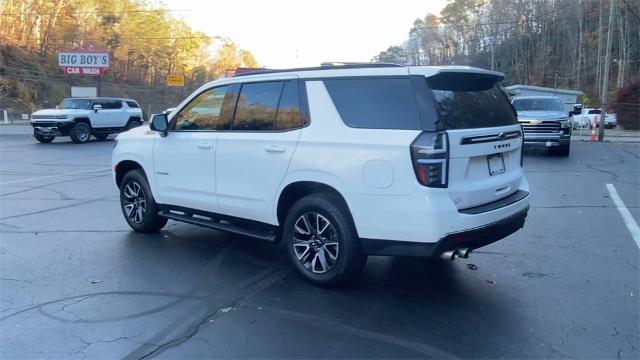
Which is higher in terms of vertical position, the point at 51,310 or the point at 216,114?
the point at 216,114

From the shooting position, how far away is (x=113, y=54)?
198 ft

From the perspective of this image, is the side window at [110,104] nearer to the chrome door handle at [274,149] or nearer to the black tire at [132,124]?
the black tire at [132,124]

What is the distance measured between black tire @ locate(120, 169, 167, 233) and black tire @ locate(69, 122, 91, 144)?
17.7m

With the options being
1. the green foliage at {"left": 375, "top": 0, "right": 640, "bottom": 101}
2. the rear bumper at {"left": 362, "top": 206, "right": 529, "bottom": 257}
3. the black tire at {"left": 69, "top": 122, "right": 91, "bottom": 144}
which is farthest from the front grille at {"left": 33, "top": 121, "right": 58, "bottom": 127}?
the green foliage at {"left": 375, "top": 0, "right": 640, "bottom": 101}

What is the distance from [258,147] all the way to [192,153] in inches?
42.1

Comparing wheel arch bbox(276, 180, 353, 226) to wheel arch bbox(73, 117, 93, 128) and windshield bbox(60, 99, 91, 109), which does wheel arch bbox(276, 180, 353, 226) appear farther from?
windshield bbox(60, 99, 91, 109)

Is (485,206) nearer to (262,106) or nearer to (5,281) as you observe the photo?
(262,106)

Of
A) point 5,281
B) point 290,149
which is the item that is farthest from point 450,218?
point 5,281

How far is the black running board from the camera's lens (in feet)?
17.6

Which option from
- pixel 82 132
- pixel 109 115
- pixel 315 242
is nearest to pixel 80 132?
pixel 82 132

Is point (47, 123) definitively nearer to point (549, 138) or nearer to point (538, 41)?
point (549, 138)

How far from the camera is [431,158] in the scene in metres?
4.14

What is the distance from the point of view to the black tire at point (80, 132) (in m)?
22.9

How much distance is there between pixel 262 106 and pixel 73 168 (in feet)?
33.7
